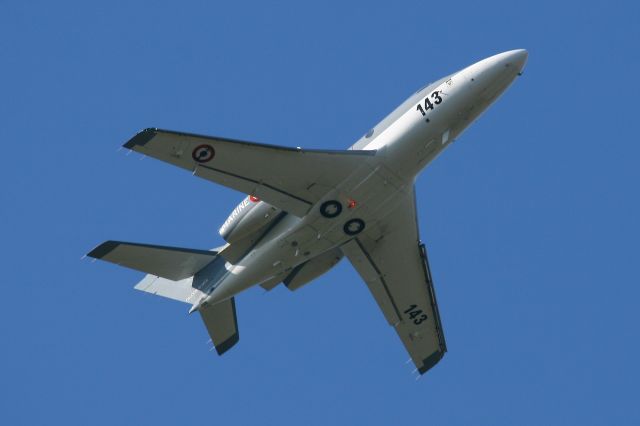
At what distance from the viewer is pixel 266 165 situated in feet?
134

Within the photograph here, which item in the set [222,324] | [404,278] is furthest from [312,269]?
[222,324]

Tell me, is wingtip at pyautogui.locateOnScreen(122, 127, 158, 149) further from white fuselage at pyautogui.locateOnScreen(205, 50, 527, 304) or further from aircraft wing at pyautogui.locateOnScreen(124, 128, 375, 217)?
white fuselage at pyautogui.locateOnScreen(205, 50, 527, 304)

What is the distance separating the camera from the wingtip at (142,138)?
38.0 meters

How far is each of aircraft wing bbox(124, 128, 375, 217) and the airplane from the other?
37mm

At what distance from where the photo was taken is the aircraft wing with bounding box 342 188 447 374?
4484cm

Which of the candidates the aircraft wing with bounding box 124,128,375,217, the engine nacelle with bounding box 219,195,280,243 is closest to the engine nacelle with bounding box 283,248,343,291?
the engine nacelle with bounding box 219,195,280,243

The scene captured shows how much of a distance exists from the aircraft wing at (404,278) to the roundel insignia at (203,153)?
7797 mm

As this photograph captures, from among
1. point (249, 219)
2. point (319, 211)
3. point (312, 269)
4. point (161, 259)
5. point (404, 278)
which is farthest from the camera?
point (404, 278)

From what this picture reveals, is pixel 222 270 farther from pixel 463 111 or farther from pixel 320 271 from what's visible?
pixel 463 111

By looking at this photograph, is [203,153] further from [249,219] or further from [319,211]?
[319,211]

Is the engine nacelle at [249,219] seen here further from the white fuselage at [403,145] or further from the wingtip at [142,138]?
the wingtip at [142,138]

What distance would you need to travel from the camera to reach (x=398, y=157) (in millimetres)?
40719

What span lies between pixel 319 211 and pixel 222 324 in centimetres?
732

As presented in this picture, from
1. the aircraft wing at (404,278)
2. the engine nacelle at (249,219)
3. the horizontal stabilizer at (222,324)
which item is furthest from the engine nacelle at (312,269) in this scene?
the engine nacelle at (249,219)
